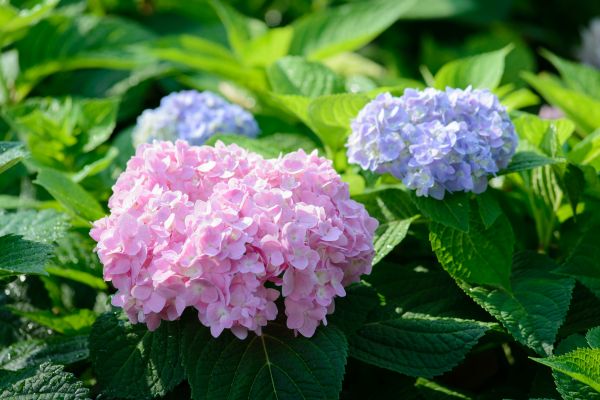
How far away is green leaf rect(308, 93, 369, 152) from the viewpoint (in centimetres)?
172

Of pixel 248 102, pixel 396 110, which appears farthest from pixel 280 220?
pixel 248 102

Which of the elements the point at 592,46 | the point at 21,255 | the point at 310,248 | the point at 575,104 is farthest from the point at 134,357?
the point at 592,46

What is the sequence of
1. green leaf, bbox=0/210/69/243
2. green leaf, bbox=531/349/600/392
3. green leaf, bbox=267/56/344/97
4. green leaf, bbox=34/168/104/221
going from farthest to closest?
green leaf, bbox=267/56/344/97
green leaf, bbox=34/168/104/221
green leaf, bbox=0/210/69/243
green leaf, bbox=531/349/600/392

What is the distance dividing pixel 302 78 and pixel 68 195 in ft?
2.15

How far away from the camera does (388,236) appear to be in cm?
163

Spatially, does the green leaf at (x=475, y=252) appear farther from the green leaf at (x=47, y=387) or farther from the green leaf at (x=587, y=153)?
the green leaf at (x=47, y=387)

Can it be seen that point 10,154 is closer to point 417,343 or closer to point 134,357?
point 134,357

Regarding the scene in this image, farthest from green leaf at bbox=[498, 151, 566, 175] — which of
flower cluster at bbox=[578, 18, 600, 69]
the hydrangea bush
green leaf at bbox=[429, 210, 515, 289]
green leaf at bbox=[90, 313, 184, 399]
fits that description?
flower cluster at bbox=[578, 18, 600, 69]

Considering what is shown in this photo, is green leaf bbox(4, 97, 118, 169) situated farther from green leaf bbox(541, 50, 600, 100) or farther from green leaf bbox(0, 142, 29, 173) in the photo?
green leaf bbox(541, 50, 600, 100)

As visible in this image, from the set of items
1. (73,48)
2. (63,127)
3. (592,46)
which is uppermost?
(63,127)

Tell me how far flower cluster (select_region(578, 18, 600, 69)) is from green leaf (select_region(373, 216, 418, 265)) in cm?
200

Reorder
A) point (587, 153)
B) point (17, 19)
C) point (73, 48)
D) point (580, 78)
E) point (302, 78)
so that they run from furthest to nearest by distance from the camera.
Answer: point (73, 48)
point (580, 78)
point (17, 19)
point (302, 78)
point (587, 153)

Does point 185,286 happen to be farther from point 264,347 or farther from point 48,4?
point 48,4

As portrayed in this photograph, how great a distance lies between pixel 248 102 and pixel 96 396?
4.40 feet
